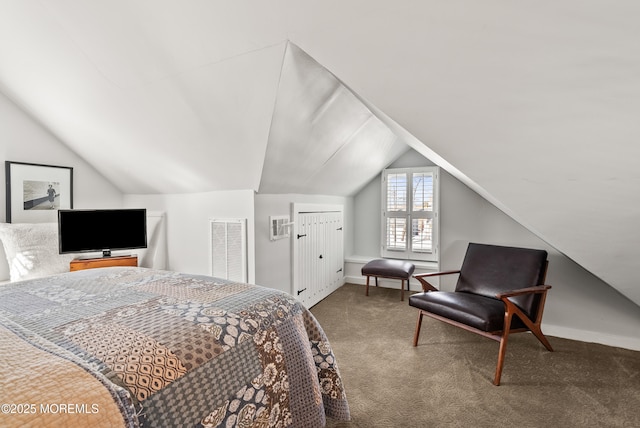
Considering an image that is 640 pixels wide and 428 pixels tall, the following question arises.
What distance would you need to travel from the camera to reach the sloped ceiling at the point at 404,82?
1.16m

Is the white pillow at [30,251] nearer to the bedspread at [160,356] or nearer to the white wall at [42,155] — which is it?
the white wall at [42,155]

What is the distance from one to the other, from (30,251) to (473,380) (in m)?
3.89

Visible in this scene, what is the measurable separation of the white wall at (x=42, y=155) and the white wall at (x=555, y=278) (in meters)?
4.09

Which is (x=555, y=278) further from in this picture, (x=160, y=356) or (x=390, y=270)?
(x=160, y=356)

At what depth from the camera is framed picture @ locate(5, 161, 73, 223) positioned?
3028 mm

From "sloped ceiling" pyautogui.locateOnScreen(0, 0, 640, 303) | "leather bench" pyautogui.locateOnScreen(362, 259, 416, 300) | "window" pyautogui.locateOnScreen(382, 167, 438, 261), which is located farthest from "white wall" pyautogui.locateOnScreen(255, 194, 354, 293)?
"window" pyautogui.locateOnScreen(382, 167, 438, 261)

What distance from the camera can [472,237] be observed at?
3.38 m

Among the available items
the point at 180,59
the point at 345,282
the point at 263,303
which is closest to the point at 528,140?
the point at 263,303

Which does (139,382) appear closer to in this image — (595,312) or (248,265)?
(248,265)

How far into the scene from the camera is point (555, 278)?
9.52 ft

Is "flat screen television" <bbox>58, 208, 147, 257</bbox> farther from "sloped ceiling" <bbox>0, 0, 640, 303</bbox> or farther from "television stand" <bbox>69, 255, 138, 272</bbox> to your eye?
"sloped ceiling" <bbox>0, 0, 640, 303</bbox>

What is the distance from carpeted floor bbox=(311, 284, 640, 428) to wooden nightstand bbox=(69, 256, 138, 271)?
85.1 inches

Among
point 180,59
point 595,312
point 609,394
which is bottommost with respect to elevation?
point 609,394

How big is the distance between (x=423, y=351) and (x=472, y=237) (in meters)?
1.46
